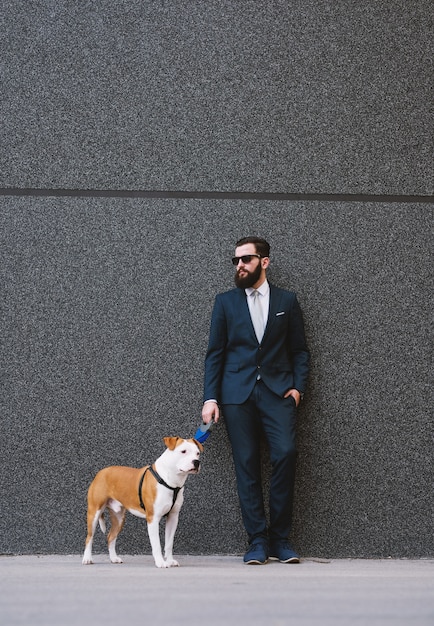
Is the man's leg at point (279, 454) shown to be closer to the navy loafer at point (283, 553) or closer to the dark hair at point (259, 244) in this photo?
the navy loafer at point (283, 553)

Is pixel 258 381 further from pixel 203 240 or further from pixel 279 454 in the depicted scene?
pixel 203 240

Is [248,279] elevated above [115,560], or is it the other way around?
[248,279]

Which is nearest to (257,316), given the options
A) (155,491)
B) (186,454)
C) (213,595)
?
(186,454)

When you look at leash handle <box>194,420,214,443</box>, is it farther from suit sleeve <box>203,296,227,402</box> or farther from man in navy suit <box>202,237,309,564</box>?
suit sleeve <box>203,296,227,402</box>

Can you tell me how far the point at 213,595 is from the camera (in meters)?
2.10

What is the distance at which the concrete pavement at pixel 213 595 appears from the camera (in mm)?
1757

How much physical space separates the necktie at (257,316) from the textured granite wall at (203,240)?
221 mm

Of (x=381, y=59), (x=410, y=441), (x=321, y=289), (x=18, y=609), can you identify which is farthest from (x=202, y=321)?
(x=18, y=609)

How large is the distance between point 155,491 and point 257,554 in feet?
1.70

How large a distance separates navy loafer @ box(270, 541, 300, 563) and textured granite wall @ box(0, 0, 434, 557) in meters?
0.22

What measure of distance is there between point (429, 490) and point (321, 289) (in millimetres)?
976

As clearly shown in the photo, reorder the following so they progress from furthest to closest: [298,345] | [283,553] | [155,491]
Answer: [298,345] < [283,553] < [155,491]

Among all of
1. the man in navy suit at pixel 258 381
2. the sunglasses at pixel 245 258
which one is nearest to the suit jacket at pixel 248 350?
the man in navy suit at pixel 258 381

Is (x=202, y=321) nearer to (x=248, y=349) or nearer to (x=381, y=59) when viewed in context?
(x=248, y=349)
